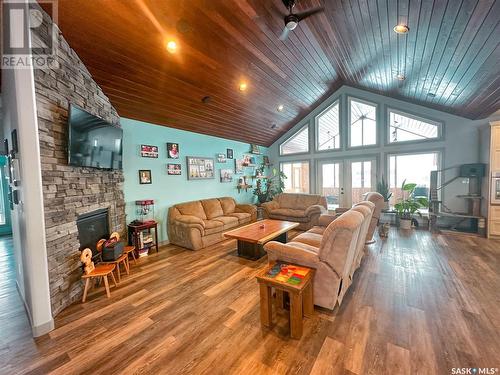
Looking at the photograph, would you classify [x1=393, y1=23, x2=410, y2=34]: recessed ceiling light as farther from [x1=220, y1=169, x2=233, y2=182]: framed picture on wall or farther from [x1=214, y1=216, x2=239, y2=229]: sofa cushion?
[x1=220, y1=169, x2=233, y2=182]: framed picture on wall

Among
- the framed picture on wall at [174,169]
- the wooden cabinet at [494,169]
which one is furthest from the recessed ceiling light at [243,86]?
the wooden cabinet at [494,169]

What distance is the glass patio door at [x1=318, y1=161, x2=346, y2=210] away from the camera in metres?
6.74

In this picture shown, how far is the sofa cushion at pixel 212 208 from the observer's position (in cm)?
532

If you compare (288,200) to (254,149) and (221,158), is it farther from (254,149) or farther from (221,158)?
(221,158)

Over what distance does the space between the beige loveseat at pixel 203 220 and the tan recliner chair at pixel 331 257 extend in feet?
7.91

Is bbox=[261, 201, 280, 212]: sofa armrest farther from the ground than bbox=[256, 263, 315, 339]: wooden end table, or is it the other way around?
bbox=[261, 201, 280, 212]: sofa armrest

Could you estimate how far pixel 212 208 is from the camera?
5430 mm

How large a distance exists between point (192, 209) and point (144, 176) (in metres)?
1.33

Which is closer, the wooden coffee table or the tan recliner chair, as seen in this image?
the tan recliner chair

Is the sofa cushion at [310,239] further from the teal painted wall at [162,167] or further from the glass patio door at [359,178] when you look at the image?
the glass patio door at [359,178]

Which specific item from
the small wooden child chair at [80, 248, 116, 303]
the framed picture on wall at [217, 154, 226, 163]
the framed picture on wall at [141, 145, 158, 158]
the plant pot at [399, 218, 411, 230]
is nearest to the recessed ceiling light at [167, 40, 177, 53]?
the framed picture on wall at [141, 145, 158, 158]

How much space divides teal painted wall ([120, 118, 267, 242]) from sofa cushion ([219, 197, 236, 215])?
11.9 inches

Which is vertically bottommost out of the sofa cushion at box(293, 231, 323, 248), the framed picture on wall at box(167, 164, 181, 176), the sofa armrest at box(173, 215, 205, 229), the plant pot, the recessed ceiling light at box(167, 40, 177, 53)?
the plant pot
